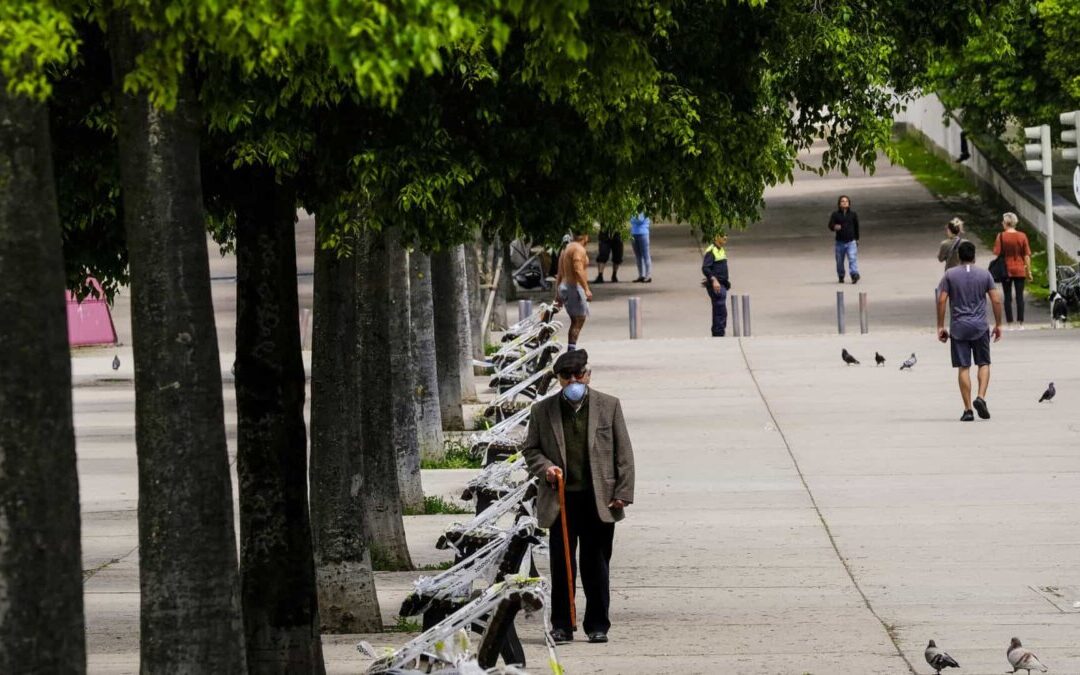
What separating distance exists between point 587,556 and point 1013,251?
21059 millimetres

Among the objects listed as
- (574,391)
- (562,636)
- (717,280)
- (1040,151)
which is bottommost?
Result: (562,636)

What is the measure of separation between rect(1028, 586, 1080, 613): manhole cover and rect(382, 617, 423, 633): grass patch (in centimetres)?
386

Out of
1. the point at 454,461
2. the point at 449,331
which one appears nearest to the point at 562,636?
the point at 454,461

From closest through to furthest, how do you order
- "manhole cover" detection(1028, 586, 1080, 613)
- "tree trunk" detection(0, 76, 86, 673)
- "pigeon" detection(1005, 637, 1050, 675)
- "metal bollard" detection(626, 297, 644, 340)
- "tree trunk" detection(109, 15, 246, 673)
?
"tree trunk" detection(0, 76, 86, 673) → "tree trunk" detection(109, 15, 246, 673) → "pigeon" detection(1005, 637, 1050, 675) → "manhole cover" detection(1028, 586, 1080, 613) → "metal bollard" detection(626, 297, 644, 340)

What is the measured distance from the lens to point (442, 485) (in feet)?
61.5

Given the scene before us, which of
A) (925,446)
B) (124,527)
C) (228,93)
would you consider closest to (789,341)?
(925,446)

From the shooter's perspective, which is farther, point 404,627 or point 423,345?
point 423,345

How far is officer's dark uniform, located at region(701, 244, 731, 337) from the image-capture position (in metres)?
31.9

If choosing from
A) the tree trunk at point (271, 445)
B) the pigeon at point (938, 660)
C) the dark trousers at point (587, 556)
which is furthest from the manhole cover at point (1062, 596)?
the tree trunk at point (271, 445)

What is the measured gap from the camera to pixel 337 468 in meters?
12.4

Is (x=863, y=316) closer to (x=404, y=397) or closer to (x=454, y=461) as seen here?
(x=454, y=461)

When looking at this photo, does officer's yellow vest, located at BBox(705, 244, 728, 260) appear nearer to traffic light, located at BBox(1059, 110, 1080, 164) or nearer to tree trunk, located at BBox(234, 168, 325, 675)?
traffic light, located at BBox(1059, 110, 1080, 164)

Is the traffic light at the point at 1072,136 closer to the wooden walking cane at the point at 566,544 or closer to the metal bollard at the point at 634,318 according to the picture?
the metal bollard at the point at 634,318

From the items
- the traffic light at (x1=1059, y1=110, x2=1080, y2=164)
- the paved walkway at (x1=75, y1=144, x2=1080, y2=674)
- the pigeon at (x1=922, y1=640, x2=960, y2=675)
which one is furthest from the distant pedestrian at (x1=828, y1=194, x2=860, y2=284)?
the pigeon at (x1=922, y1=640, x2=960, y2=675)
